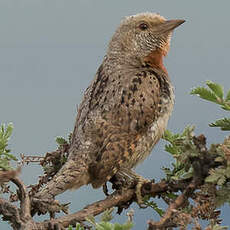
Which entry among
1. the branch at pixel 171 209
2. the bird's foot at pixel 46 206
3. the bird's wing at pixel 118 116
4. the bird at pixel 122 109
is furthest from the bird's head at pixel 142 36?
the branch at pixel 171 209

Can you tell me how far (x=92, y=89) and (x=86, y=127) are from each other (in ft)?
1.99

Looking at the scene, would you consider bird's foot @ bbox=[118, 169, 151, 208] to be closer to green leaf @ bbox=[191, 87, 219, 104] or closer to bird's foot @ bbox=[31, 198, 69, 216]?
bird's foot @ bbox=[31, 198, 69, 216]

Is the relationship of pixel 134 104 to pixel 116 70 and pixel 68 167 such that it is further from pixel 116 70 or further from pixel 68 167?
pixel 68 167

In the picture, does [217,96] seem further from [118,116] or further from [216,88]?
[118,116]

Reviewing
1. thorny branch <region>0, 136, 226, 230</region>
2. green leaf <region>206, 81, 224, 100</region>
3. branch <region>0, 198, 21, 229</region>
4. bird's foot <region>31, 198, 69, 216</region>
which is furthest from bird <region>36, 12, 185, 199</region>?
green leaf <region>206, 81, 224, 100</region>

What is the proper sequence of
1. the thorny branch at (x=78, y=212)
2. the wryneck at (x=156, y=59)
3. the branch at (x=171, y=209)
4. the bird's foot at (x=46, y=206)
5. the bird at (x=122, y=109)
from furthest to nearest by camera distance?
the wryneck at (x=156, y=59) < the bird at (x=122, y=109) < the bird's foot at (x=46, y=206) < the thorny branch at (x=78, y=212) < the branch at (x=171, y=209)

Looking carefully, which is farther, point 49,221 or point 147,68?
point 147,68

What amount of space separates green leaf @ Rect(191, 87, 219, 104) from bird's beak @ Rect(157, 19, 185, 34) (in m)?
2.65

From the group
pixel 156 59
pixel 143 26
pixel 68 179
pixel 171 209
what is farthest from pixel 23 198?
pixel 143 26

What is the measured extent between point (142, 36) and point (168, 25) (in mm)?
349

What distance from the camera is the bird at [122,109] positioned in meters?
4.38

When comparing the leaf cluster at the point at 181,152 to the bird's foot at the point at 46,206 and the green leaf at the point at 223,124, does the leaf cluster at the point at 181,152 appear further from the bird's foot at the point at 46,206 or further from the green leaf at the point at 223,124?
the bird's foot at the point at 46,206

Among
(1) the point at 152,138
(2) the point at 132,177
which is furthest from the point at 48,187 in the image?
(1) the point at 152,138

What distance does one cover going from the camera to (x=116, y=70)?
5285 mm
